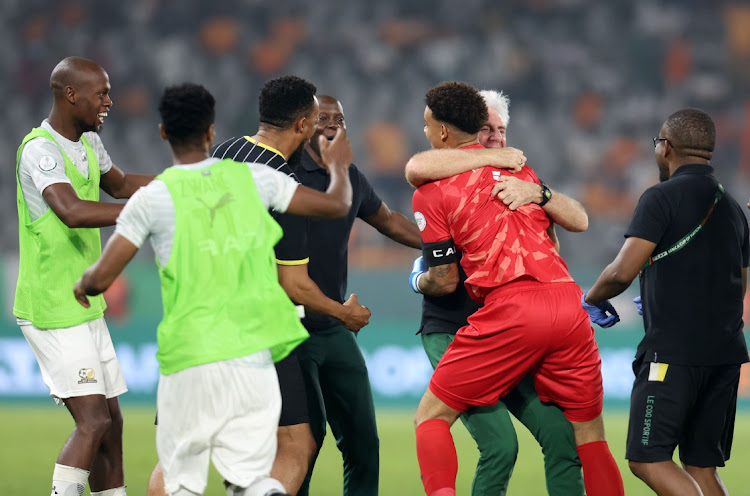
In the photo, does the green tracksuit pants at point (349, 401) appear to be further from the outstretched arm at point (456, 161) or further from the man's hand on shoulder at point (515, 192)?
the man's hand on shoulder at point (515, 192)

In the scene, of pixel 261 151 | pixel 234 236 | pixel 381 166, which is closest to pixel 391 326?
pixel 381 166

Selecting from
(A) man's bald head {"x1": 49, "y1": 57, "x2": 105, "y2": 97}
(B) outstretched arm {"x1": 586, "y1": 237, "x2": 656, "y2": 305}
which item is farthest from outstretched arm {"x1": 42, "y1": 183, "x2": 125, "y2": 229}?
(B) outstretched arm {"x1": 586, "y1": 237, "x2": 656, "y2": 305}

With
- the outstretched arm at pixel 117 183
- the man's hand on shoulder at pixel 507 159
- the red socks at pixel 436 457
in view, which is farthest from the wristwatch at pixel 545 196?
the outstretched arm at pixel 117 183

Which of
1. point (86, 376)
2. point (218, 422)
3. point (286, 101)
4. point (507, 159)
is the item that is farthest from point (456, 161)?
point (86, 376)

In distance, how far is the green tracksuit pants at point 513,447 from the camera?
4.86 metres

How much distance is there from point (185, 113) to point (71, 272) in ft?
5.21

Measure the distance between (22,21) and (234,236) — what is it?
1211 centimetres

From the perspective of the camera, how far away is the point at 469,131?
4.93 metres

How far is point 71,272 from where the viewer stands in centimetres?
506

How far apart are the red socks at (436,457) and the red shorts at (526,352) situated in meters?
0.15

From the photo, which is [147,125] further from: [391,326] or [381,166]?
[391,326]

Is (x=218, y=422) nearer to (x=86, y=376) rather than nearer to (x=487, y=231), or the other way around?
(x=86, y=376)

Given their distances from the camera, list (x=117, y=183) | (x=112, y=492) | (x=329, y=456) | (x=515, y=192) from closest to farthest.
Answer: (x=515, y=192)
(x=112, y=492)
(x=117, y=183)
(x=329, y=456)

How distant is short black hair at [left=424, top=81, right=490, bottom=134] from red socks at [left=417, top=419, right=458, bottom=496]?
1.51 meters
